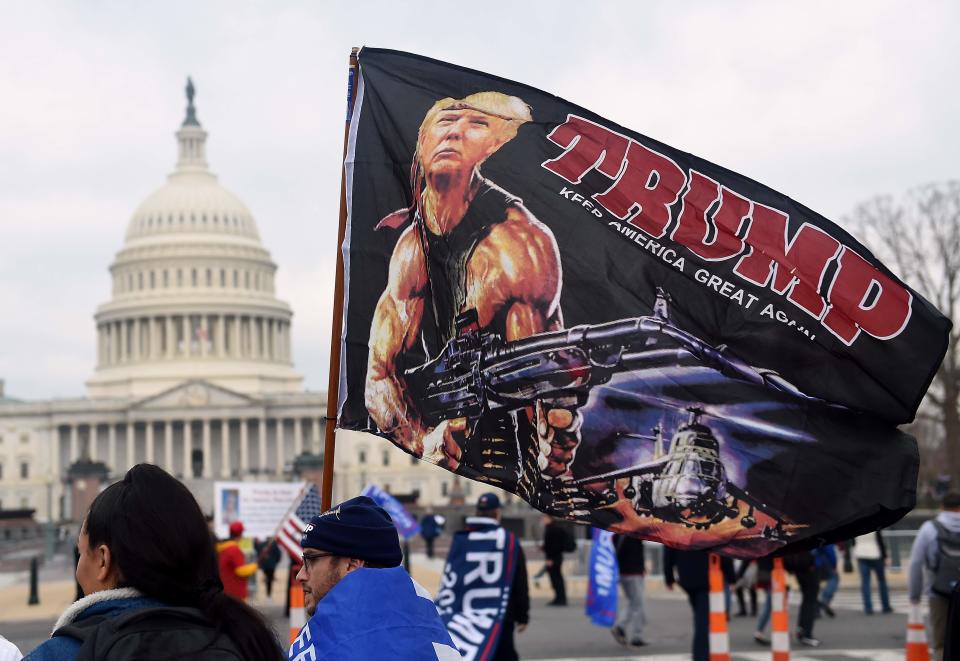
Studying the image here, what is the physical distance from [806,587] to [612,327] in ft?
38.1

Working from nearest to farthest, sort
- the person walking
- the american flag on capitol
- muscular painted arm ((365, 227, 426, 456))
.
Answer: muscular painted arm ((365, 227, 426, 456)) < the person walking < the american flag on capitol

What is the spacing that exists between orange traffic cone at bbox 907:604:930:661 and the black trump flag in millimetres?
5269

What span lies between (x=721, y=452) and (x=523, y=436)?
0.84 m

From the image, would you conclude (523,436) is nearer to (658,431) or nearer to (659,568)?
(658,431)

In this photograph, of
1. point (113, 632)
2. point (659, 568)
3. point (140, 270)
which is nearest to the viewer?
point (113, 632)

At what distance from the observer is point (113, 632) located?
3.61 metres

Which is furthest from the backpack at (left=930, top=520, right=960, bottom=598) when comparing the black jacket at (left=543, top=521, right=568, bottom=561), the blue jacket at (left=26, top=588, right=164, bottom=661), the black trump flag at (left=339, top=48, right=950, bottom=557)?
the black jacket at (left=543, top=521, right=568, bottom=561)

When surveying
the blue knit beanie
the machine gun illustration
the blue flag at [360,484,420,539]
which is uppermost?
the machine gun illustration

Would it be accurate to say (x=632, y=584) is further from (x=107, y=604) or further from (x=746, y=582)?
(x=107, y=604)

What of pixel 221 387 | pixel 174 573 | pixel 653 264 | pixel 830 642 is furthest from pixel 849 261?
pixel 221 387

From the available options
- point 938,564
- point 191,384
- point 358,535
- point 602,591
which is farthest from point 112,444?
point 358,535

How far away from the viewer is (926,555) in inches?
471

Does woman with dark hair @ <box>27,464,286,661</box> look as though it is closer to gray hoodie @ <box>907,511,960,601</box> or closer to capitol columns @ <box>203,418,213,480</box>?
gray hoodie @ <box>907,511,960,601</box>

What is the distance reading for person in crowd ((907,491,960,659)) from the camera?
461 inches
